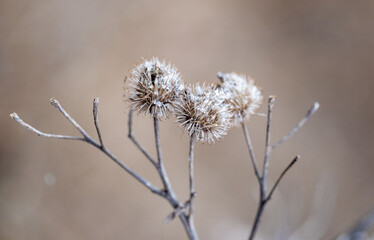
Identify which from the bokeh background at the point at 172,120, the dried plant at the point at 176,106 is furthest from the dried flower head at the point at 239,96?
the bokeh background at the point at 172,120

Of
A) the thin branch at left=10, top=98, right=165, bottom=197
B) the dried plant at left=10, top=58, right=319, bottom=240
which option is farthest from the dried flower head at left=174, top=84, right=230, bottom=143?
the thin branch at left=10, top=98, right=165, bottom=197

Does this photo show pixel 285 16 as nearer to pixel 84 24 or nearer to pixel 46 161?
pixel 84 24

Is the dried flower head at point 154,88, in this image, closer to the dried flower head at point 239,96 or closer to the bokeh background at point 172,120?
the dried flower head at point 239,96

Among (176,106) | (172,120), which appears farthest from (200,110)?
(172,120)

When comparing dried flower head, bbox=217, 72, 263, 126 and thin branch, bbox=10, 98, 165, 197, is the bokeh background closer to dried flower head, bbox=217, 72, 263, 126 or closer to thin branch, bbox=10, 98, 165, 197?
dried flower head, bbox=217, 72, 263, 126

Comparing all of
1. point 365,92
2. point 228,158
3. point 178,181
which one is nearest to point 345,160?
point 365,92

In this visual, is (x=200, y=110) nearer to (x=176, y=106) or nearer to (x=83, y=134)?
(x=176, y=106)
